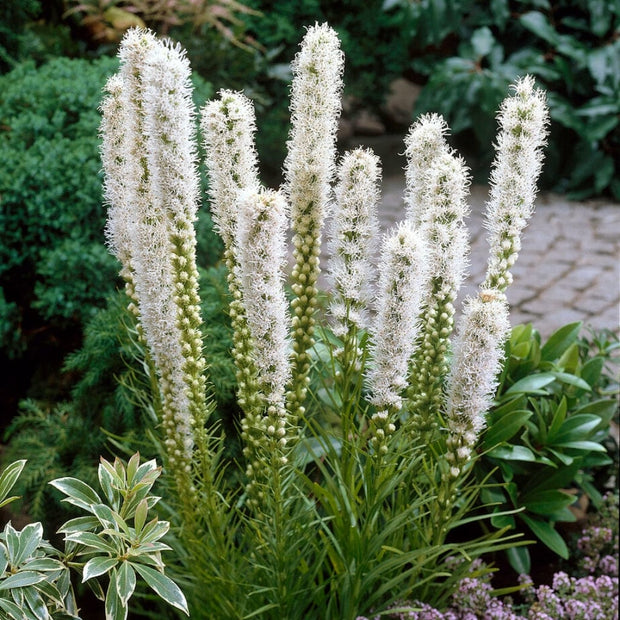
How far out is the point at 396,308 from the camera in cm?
168

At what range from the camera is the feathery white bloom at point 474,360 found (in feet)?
5.65

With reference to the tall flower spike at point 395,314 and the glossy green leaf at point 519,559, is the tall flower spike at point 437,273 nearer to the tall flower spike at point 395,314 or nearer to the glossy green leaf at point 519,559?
the tall flower spike at point 395,314

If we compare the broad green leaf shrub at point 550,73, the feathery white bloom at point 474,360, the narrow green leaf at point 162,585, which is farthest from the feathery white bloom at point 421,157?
the broad green leaf shrub at point 550,73

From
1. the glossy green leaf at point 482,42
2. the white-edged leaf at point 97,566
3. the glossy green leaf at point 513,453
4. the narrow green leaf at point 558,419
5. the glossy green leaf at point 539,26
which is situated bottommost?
the glossy green leaf at point 513,453

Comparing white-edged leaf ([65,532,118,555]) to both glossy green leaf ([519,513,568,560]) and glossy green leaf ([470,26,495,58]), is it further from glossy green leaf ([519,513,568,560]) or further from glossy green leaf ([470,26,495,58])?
glossy green leaf ([470,26,495,58])

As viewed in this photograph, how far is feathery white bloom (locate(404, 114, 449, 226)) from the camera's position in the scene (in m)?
1.92

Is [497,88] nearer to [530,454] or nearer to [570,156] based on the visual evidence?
[570,156]

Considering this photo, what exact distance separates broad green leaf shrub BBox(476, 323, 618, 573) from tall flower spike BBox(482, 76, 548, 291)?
28.9 inches

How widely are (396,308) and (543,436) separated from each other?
1.42 meters

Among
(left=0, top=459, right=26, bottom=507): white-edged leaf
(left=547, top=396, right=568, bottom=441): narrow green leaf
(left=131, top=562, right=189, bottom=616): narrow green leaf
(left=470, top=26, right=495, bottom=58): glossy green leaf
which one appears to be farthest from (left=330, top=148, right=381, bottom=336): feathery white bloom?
(left=470, top=26, right=495, bottom=58): glossy green leaf

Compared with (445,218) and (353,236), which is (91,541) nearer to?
(353,236)

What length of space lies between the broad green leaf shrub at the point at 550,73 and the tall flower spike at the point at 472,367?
5071 millimetres

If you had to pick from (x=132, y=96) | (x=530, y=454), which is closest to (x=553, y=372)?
(x=530, y=454)

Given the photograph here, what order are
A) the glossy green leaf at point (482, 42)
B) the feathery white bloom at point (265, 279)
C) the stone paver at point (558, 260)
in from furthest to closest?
the glossy green leaf at point (482, 42), the stone paver at point (558, 260), the feathery white bloom at point (265, 279)
